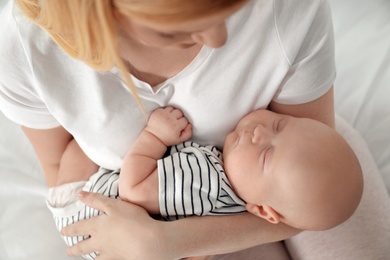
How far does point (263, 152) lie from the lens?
97 centimetres

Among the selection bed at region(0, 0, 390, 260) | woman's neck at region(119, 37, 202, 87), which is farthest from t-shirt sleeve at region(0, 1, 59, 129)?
bed at region(0, 0, 390, 260)

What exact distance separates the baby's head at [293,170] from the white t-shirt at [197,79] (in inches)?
2.1

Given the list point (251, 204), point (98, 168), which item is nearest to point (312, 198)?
point (251, 204)

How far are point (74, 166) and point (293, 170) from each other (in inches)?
20.3

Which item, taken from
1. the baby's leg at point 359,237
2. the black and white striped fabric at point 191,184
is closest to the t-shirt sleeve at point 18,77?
the black and white striped fabric at point 191,184

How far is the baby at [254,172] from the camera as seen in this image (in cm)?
95

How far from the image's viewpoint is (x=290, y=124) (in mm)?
995

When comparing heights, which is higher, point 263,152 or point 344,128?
point 263,152

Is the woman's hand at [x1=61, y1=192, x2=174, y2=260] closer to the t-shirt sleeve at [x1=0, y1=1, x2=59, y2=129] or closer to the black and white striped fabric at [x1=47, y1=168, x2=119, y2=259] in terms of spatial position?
the black and white striped fabric at [x1=47, y1=168, x2=119, y2=259]

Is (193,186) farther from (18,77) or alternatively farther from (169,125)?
(18,77)

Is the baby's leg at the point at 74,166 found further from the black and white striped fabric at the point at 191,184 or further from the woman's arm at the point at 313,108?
the woman's arm at the point at 313,108

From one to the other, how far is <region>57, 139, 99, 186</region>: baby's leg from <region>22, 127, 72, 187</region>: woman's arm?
0.07 ft

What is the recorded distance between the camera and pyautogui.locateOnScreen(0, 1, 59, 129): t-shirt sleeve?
0.87 m

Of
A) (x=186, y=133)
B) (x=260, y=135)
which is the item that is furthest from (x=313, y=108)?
(x=186, y=133)
